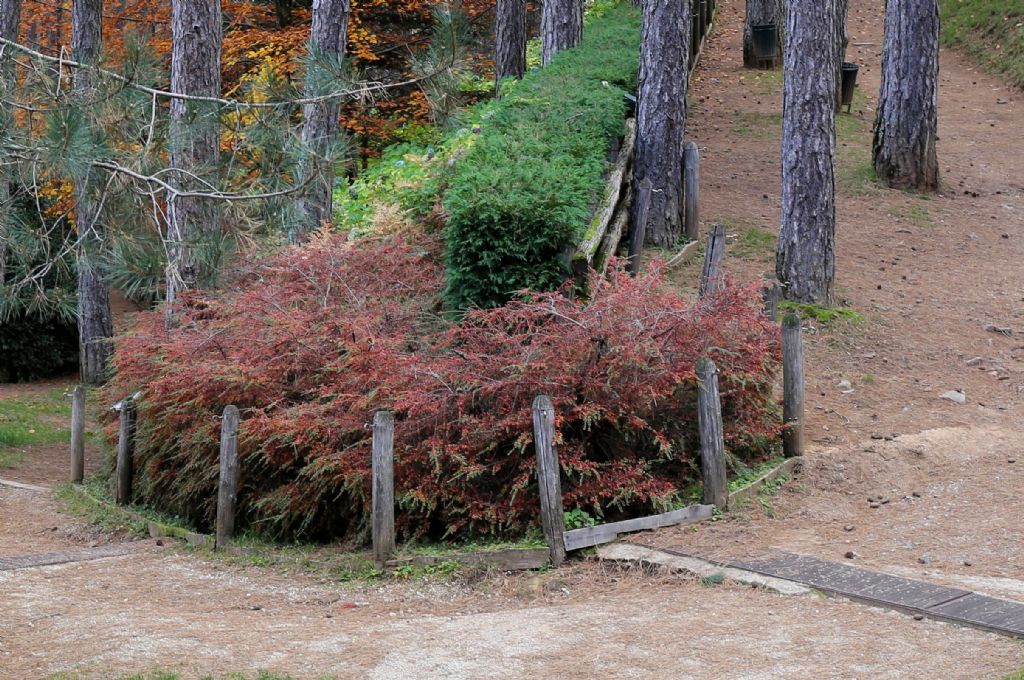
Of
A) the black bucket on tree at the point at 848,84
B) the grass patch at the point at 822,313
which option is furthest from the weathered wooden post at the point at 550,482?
the black bucket on tree at the point at 848,84

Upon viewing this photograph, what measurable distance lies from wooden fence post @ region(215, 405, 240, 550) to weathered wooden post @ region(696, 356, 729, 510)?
369 cm

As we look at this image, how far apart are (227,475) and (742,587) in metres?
4.38

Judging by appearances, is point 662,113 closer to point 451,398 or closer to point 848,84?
point 451,398

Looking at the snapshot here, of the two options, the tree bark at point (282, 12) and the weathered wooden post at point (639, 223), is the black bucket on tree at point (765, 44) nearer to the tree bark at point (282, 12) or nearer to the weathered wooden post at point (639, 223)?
the tree bark at point (282, 12)

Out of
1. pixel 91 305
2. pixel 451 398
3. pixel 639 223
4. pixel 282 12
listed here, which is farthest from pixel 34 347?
pixel 451 398

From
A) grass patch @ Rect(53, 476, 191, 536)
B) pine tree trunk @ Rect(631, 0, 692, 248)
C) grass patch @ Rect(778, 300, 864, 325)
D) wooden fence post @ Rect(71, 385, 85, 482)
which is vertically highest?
pine tree trunk @ Rect(631, 0, 692, 248)

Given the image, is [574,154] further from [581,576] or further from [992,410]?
[581,576]

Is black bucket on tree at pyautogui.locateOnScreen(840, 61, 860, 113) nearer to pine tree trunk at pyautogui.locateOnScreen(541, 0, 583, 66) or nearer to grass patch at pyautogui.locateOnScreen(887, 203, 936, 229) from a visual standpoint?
pine tree trunk at pyautogui.locateOnScreen(541, 0, 583, 66)

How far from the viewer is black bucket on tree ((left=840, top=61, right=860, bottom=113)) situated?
22.0m

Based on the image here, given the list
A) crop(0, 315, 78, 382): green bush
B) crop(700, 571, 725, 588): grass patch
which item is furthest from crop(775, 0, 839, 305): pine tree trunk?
crop(0, 315, 78, 382): green bush

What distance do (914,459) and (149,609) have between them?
6113mm

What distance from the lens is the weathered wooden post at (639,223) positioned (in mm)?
12609

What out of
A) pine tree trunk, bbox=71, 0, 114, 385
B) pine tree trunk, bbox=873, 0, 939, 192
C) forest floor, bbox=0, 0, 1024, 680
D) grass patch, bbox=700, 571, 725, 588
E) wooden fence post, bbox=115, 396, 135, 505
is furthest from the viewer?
pine tree trunk, bbox=71, 0, 114, 385

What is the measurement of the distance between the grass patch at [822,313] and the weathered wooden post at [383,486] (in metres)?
5.98
